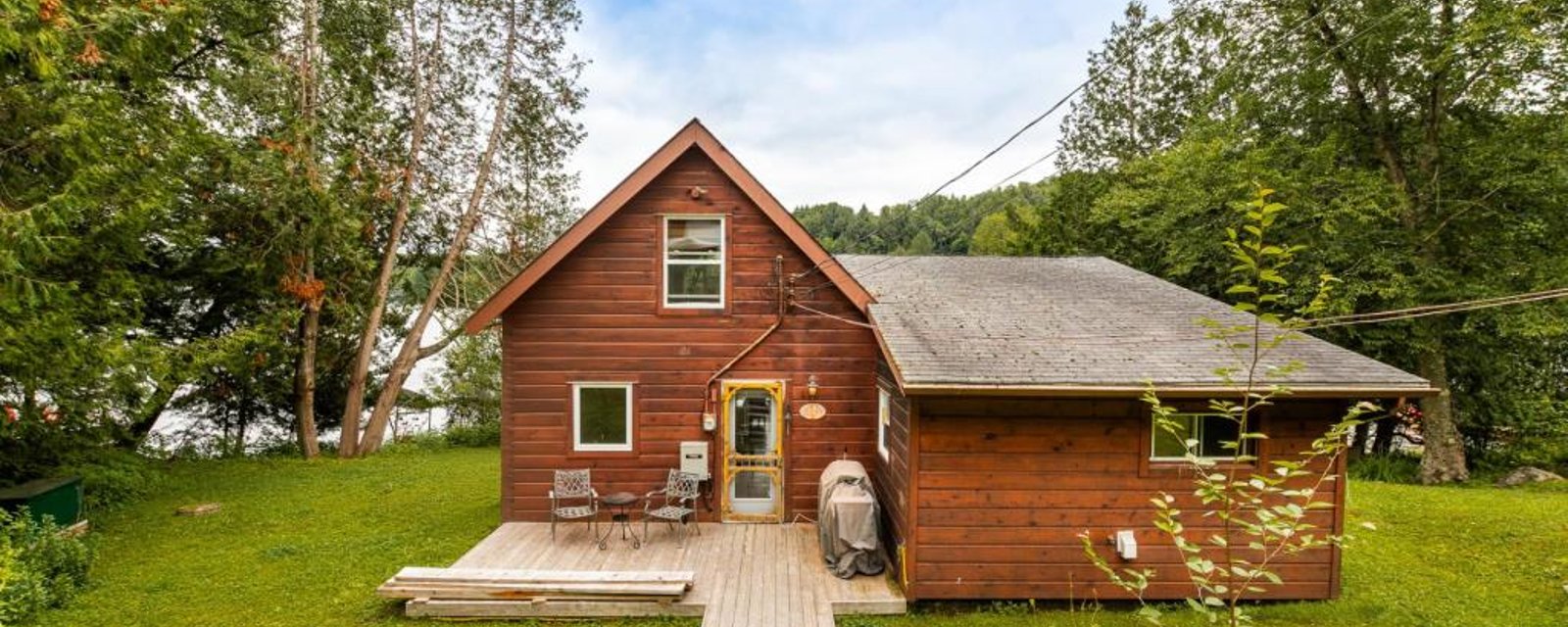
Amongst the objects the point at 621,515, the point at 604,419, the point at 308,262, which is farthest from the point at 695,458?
the point at 308,262

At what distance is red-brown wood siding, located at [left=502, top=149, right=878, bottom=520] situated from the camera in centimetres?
847

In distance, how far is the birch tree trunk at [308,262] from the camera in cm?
1234

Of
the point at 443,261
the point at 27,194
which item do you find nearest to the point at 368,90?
the point at 443,261

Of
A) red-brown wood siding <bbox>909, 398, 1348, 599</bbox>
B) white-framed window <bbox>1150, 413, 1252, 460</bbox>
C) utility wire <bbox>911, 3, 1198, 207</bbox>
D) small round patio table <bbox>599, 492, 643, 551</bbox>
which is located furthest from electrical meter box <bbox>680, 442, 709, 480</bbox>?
Answer: white-framed window <bbox>1150, 413, 1252, 460</bbox>

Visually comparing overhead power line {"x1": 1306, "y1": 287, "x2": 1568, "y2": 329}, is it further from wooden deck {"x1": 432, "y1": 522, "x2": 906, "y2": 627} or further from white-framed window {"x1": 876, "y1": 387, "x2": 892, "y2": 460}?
wooden deck {"x1": 432, "y1": 522, "x2": 906, "y2": 627}

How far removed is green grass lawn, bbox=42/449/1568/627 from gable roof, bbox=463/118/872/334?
312 cm

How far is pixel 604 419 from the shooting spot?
8586mm

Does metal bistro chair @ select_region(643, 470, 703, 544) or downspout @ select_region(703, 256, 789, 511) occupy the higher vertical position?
downspout @ select_region(703, 256, 789, 511)

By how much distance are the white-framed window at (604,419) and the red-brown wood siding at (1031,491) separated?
160 inches

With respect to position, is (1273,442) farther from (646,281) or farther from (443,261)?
(443,261)

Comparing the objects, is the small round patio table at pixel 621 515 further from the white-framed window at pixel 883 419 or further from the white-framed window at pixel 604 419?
the white-framed window at pixel 883 419

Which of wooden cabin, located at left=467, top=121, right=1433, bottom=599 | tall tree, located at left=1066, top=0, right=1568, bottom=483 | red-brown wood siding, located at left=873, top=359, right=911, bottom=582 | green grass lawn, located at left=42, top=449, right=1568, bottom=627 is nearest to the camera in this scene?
green grass lawn, located at left=42, top=449, right=1568, bottom=627

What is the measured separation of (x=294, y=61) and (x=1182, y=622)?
16942mm

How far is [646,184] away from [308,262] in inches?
362
